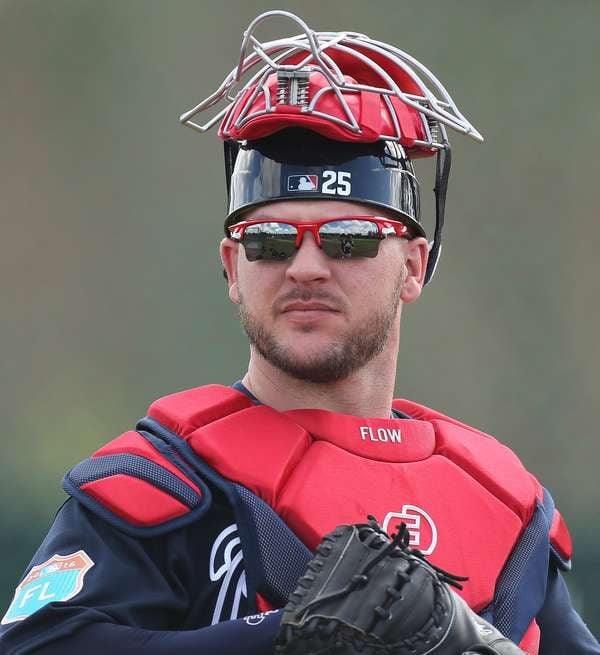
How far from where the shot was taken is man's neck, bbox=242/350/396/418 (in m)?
2.59

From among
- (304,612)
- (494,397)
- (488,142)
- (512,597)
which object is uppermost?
(488,142)

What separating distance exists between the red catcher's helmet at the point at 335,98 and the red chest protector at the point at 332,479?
0.45m

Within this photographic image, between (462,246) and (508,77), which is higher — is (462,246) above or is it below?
below

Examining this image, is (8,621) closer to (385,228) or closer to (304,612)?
(304,612)

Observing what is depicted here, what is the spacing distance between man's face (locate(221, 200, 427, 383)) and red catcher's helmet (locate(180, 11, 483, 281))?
0.10 metres

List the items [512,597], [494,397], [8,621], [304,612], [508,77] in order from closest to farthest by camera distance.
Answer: [304,612], [8,621], [512,597], [494,397], [508,77]

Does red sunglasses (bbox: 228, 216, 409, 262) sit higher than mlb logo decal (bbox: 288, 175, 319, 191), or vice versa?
mlb logo decal (bbox: 288, 175, 319, 191)

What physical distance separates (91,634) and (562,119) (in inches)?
214

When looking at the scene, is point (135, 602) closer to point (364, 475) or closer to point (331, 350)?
point (364, 475)

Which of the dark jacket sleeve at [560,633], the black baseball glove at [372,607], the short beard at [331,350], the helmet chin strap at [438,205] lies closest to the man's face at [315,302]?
the short beard at [331,350]

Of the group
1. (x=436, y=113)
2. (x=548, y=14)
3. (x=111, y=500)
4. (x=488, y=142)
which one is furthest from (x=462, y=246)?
(x=111, y=500)

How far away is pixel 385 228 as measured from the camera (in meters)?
2.56

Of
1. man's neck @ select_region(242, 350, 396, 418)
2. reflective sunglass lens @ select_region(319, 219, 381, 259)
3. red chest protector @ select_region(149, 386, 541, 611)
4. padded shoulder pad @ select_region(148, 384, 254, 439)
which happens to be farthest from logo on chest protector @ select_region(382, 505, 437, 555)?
reflective sunglass lens @ select_region(319, 219, 381, 259)

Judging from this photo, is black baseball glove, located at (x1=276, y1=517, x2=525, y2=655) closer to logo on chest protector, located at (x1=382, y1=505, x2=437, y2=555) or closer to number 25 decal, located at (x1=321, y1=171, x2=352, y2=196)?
logo on chest protector, located at (x1=382, y1=505, x2=437, y2=555)
